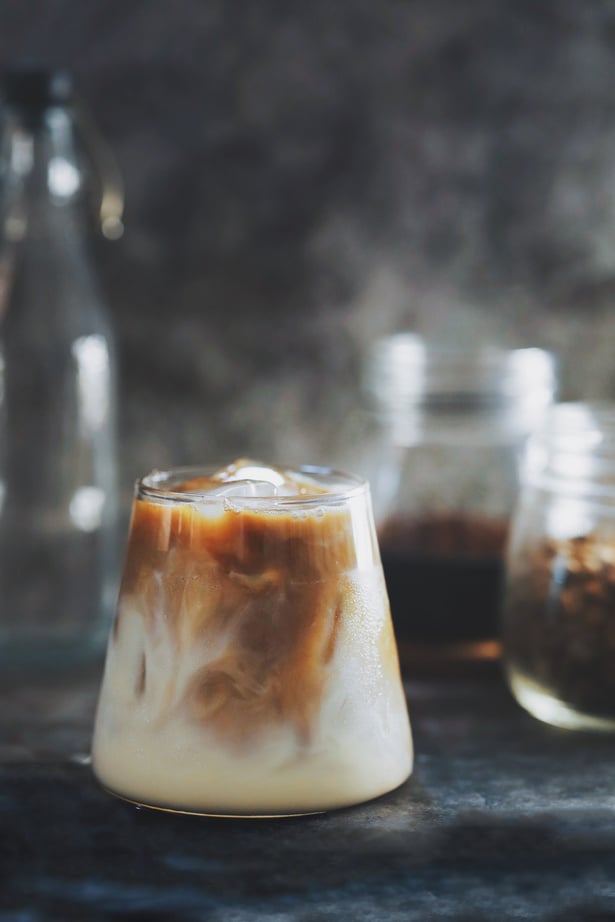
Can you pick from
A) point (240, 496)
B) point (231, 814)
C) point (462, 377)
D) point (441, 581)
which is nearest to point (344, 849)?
point (231, 814)

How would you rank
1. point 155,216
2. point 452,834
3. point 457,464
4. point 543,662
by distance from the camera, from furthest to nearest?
1. point 155,216
2. point 457,464
3. point 543,662
4. point 452,834

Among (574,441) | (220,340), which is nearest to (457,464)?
(574,441)

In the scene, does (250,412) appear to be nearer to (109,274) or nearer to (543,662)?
(109,274)

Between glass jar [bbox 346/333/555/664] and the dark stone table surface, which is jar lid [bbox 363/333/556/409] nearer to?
glass jar [bbox 346/333/555/664]

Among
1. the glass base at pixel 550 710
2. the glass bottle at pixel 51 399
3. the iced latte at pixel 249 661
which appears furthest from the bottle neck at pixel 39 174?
the glass base at pixel 550 710

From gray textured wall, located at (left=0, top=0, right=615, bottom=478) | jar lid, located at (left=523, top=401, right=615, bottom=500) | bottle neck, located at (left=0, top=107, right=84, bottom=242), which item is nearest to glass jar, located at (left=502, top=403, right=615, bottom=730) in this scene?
jar lid, located at (left=523, top=401, right=615, bottom=500)

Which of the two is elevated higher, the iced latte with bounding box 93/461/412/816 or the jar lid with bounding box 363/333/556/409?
the jar lid with bounding box 363/333/556/409

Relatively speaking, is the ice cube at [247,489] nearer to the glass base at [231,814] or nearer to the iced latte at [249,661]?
the iced latte at [249,661]
